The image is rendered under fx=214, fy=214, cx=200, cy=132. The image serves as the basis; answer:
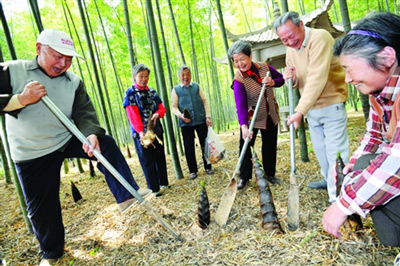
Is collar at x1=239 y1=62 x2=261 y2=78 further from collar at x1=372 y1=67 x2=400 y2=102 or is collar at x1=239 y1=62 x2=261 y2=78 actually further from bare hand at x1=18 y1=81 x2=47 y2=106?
bare hand at x1=18 y1=81 x2=47 y2=106

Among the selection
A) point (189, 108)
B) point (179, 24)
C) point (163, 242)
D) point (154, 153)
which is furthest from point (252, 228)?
point (179, 24)

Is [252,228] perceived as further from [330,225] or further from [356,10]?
[356,10]

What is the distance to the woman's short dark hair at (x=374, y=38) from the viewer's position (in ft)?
3.14

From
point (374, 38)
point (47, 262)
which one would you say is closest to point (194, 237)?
point (47, 262)

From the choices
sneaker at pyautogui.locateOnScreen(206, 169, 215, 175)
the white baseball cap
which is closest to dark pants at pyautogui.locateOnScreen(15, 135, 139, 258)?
the white baseball cap

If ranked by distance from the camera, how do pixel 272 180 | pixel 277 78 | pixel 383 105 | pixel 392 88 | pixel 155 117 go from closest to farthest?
pixel 392 88 < pixel 383 105 < pixel 277 78 < pixel 272 180 < pixel 155 117

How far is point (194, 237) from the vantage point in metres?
1.94

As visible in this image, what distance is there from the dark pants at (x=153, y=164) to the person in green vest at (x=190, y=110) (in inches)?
21.2

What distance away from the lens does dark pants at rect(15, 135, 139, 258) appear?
1.88 metres

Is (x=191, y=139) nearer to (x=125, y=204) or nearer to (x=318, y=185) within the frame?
(x=125, y=204)

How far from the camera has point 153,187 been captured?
3.13 m

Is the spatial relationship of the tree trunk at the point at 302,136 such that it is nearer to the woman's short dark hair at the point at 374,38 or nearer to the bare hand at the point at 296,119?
the bare hand at the point at 296,119

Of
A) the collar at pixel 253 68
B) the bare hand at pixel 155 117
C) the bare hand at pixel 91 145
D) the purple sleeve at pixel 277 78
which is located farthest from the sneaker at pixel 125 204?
the purple sleeve at pixel 277 78

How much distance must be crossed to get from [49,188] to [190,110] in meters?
2.28
